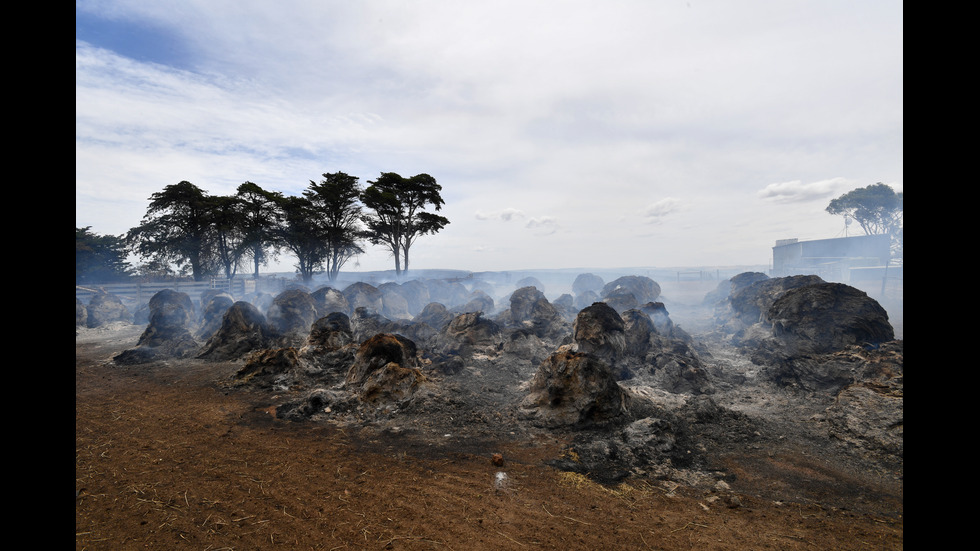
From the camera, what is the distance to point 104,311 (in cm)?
2034

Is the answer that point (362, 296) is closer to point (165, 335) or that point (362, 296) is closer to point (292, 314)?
point (292, 314)

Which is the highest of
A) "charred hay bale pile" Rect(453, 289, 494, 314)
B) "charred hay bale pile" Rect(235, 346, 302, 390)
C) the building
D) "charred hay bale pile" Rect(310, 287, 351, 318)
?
the building

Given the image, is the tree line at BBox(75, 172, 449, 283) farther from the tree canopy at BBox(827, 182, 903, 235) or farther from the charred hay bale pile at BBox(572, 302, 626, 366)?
the tree canopy at BBox(827, 182, 903, 235)

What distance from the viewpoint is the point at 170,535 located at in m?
3.68

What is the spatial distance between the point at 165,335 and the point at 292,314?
439cm

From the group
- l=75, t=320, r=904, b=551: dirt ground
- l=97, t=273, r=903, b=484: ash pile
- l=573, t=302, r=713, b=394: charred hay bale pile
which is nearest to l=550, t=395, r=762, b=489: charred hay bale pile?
l=97, t=273, r=903, b=484: ash pile

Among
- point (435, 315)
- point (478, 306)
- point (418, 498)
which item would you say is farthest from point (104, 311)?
point (418, 498)

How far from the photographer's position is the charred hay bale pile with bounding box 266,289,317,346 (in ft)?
49.6

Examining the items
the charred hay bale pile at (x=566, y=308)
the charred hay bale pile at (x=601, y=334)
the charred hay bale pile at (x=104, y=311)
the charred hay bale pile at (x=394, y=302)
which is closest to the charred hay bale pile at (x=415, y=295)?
the charred hay bale pile at (x=394, y=302)

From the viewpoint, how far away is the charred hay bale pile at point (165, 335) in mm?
12156

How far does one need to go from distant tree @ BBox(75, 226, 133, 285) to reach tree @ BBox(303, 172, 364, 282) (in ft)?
52.8
